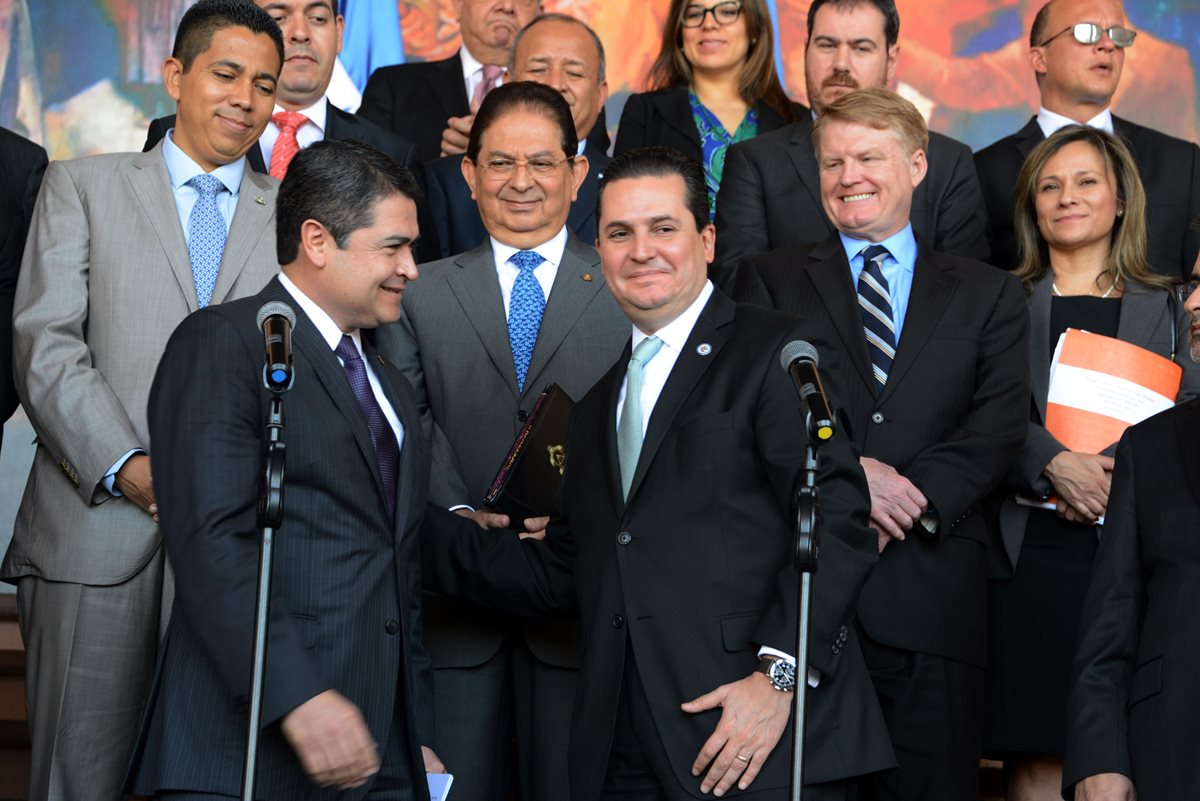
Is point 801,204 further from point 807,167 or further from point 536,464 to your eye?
point 536,464

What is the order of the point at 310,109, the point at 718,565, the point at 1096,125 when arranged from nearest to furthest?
1. the point at 718,565
2. the point at 310,109
3. the point at 1096,125

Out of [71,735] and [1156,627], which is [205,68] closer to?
[71,735]

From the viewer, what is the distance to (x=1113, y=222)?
4.66 meters

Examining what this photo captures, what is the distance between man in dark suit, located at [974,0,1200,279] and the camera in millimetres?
5129

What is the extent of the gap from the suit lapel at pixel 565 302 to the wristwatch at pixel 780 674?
49.5 inches

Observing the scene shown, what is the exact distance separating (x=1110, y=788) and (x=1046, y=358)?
5.04 ft

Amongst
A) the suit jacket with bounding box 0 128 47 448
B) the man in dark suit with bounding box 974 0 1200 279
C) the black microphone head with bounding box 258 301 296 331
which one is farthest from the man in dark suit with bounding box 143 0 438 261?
the black microphone head with bounding box 258 301 296 331

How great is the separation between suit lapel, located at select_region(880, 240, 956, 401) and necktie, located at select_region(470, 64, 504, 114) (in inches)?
85.5

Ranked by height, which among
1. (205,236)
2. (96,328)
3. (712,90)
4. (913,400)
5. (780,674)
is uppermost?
(712,90)

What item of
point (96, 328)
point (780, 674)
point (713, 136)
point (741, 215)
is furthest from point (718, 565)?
point (713, 136)

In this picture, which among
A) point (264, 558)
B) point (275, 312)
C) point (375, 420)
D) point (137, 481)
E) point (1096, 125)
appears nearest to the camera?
point (264, 558)

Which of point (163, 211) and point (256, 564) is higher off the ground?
point (163, 211)

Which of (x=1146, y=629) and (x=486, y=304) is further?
(x=486, y=304)

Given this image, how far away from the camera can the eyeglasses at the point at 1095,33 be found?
5332mm
